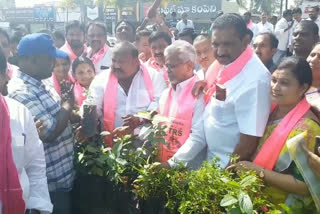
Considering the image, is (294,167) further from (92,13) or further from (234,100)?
(92,13)

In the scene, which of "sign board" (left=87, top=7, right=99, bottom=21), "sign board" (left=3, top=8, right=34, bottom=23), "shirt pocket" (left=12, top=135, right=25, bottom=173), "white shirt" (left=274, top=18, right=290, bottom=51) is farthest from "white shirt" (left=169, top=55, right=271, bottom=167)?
"sign board" (left=3, top=8, right=34, bottom=23)

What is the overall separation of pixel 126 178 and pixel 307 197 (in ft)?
4.05

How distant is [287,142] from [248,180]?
0.29 meters

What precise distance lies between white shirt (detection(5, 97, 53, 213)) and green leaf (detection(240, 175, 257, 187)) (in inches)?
43.8

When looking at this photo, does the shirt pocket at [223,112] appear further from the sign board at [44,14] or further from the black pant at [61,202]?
the sign board at [44,14]

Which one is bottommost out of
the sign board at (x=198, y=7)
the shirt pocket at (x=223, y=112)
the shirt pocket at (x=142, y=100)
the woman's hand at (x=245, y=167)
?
the woman's hand at (x=245, y=167)

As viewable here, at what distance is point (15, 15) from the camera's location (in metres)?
33.4

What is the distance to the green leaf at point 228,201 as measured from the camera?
5.94 ft

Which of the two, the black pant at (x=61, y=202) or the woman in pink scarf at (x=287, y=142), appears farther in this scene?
the black pant at (x=61, y=202)

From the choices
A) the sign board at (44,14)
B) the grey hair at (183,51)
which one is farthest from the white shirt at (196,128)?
the sign board at (44,14)

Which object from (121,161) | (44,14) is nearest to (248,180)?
(121,161)

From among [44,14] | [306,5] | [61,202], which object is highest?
[306,5]

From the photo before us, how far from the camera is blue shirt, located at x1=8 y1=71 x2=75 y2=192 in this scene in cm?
246

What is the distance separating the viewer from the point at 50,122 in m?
2.54
